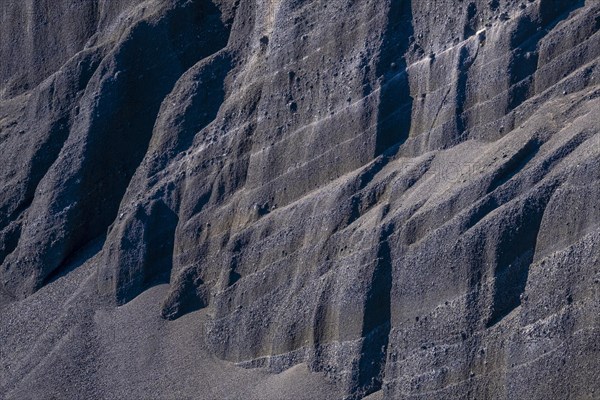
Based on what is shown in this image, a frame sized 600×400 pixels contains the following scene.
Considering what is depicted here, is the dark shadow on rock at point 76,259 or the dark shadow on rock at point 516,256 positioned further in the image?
the dark shadow on rock at point 76,259

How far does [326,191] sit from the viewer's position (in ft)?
113

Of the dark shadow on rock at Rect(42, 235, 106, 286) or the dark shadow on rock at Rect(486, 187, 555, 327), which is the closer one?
the dark shadow on rock at Rect(486, 187, 555, 327)

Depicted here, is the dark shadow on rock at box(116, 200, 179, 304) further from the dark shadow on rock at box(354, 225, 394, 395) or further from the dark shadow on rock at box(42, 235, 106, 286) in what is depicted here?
the dark shadow on rock at box(354, 225, 394, 395)

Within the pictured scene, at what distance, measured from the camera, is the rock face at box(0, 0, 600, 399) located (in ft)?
98.6

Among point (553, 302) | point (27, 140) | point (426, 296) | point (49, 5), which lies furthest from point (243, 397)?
point (49, 5)

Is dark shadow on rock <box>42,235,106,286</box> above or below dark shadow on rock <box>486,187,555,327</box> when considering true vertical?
above

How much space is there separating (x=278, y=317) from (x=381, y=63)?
6527mm

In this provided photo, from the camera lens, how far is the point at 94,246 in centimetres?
3919

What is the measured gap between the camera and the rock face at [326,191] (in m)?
30.0

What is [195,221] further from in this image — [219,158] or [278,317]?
[278,317]

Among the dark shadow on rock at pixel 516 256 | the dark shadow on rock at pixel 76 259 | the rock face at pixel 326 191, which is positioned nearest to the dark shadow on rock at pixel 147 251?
the rock face at pixel 326 191

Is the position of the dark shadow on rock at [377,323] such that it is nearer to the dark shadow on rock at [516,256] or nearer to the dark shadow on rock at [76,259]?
the dark shadow on rock at [516,256]

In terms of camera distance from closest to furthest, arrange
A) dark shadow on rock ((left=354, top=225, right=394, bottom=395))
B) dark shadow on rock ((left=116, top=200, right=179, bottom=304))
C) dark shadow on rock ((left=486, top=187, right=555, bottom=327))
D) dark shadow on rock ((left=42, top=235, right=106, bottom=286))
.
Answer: dark shadow on rock ((left=486, top=187, right=555, bottom=327)), dark shadow on rock ((left=354, top=225, right=394, bottom=395)), dark shadow on rock ((left=116, top=200, right=179, bottom=304)), dark shadow on rock ((left=42, top=235, right=106, bottom=286))

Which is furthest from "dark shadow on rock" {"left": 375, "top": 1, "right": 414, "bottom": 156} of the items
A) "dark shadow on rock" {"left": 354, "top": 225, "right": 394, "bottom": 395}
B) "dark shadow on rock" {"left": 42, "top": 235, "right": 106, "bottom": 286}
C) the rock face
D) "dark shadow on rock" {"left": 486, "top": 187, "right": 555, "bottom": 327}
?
"dark shadow on rock" {"left": 42, "top": 235, "right": 106, "bottom": 286}
